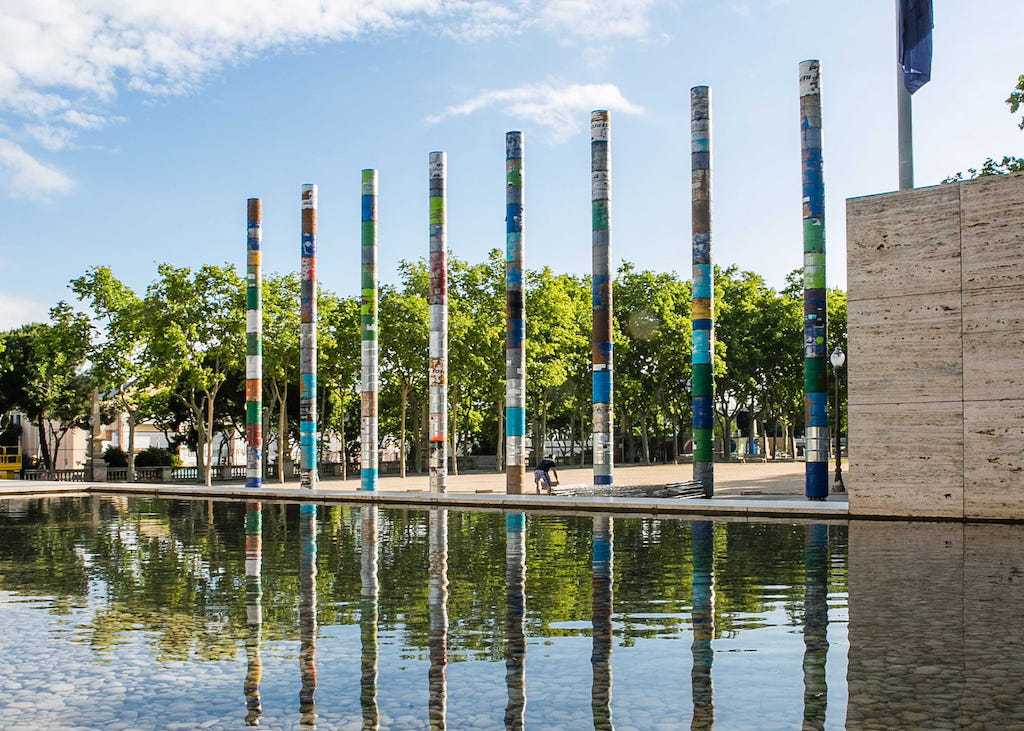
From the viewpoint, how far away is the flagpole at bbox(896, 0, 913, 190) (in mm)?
19089

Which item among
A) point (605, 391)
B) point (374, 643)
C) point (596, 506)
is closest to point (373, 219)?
point (605, 391)

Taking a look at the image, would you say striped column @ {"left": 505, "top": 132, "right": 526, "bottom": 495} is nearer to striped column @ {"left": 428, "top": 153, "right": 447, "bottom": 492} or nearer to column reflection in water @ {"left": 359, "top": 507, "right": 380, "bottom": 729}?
striped column @ {"left": 428, "top": 153, "right": 447, "bottom": 492}

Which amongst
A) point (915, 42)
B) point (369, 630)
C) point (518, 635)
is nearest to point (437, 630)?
point (369, 630)

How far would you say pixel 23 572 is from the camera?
11.6 m

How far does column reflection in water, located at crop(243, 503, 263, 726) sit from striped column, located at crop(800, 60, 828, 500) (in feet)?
41.2

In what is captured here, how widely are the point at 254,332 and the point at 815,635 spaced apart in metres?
26.9

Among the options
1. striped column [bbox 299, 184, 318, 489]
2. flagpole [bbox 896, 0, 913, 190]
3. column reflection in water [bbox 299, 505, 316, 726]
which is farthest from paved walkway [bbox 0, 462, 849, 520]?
column reflection in water [bbox 299, 505, 316, 726]

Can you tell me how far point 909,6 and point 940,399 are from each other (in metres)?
7.78

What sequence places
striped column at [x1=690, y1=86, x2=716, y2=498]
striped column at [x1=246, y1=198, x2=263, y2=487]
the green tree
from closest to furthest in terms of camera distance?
1. striped column at [x1=690, y1=86, x2=716, y2=498]
2. striped column at [x1=246, y1=198, x2=263, y2=487]
3. the green tree

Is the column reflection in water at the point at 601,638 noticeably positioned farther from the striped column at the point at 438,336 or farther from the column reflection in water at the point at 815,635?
the striped column at the point at 438,336

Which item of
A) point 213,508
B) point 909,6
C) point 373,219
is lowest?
point 213,508

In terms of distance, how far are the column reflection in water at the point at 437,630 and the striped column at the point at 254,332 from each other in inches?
733

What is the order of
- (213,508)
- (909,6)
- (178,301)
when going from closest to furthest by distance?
(909,6)
(213,508)
(178,301)

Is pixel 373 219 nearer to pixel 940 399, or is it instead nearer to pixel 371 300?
pixel 371 300
